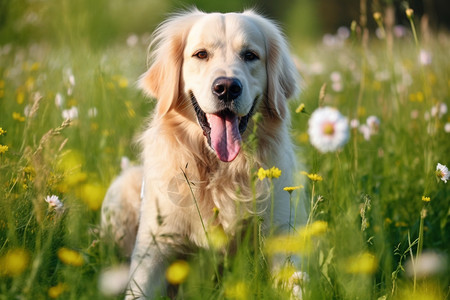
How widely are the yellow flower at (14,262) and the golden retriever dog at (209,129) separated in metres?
0.72

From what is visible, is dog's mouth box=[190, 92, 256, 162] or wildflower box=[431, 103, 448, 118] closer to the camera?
dog's mouth box=[190, 92, 256, 162]

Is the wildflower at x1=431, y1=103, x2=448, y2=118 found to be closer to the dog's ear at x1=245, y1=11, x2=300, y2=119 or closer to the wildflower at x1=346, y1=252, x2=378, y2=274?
the dog's ear at x1=245, y1=11, x2=300, y2=119

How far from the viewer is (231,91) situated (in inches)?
96.7

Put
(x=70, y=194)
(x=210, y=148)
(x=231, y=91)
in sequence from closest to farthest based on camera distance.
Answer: (x=70, y=194) < (x=231, y=91) < (x=210, y=148)

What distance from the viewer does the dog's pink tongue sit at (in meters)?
2.53

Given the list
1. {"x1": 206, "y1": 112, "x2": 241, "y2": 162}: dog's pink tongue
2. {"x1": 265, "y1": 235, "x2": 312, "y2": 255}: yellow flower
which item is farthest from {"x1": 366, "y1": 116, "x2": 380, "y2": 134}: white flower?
{"x1": 265, "y1": 235, "x2": 312, "y2": 255}: yellow flower

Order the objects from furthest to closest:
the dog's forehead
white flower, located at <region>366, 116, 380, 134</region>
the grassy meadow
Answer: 1. white flower, located at <region>366, 116, 380, 134</region>
2. the dog's forehead
3. the grassy meadow

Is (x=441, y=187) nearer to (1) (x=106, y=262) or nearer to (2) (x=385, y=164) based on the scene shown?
(2) (x=385, y=164)

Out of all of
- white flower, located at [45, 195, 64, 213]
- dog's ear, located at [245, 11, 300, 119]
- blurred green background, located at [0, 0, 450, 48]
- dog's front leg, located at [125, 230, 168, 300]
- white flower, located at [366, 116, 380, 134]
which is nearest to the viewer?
white flower, located at [45, 195, 64, 213]

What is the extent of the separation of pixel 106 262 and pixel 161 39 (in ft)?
4.96

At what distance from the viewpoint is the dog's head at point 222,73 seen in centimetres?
252

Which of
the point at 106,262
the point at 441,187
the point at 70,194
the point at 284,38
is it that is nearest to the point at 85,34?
the point at 284,38

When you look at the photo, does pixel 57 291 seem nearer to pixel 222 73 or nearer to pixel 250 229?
pixel 250 229

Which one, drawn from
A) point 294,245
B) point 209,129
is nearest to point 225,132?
point 209,129
